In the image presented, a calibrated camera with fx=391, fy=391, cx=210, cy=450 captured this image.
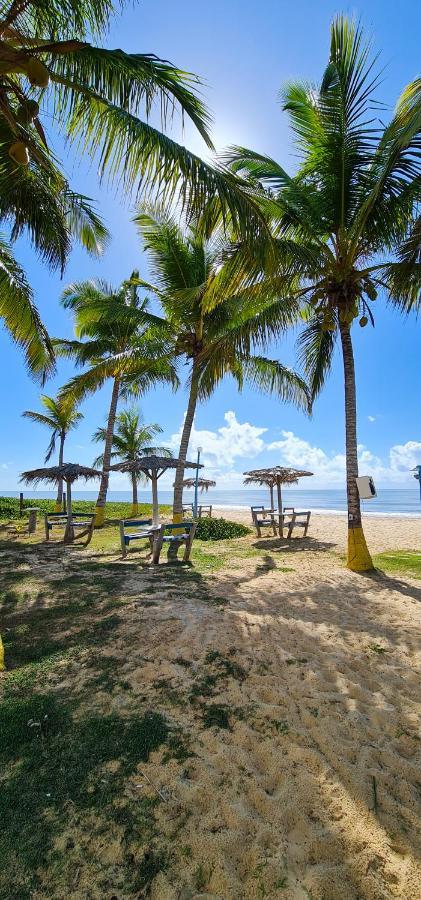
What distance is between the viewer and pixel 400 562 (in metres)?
8.62

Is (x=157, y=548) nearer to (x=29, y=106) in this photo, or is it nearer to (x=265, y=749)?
(x=265, y=749)

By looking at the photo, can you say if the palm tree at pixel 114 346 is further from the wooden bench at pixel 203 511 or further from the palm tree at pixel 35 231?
the wooden bench at pixel 203 511

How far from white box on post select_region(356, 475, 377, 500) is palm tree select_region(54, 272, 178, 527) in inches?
258

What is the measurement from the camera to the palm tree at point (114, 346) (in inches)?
435

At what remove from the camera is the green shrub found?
1352 cm

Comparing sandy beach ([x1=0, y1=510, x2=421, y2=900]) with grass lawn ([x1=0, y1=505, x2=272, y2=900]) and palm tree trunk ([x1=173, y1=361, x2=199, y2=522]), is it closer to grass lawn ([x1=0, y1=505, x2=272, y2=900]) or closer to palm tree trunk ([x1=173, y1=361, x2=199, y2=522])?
grass lawn ([x1=0, y1=505, x2=272, y2=900])

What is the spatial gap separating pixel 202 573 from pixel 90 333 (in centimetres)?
1169

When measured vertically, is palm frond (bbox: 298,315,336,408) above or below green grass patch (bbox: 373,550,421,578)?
above

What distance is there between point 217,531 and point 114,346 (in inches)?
328

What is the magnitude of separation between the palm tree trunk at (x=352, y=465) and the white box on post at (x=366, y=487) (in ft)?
0.48

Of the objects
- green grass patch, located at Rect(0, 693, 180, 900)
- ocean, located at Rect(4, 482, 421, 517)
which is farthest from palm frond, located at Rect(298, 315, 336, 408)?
ocean, located at Rect(4, 482, 421, 517)

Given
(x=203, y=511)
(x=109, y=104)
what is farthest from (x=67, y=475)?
(x=203, y=511)

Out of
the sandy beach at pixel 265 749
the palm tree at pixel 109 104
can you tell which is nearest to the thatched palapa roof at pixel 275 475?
the sandy beach at pixel 265 749

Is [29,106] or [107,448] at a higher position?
[29,106]
